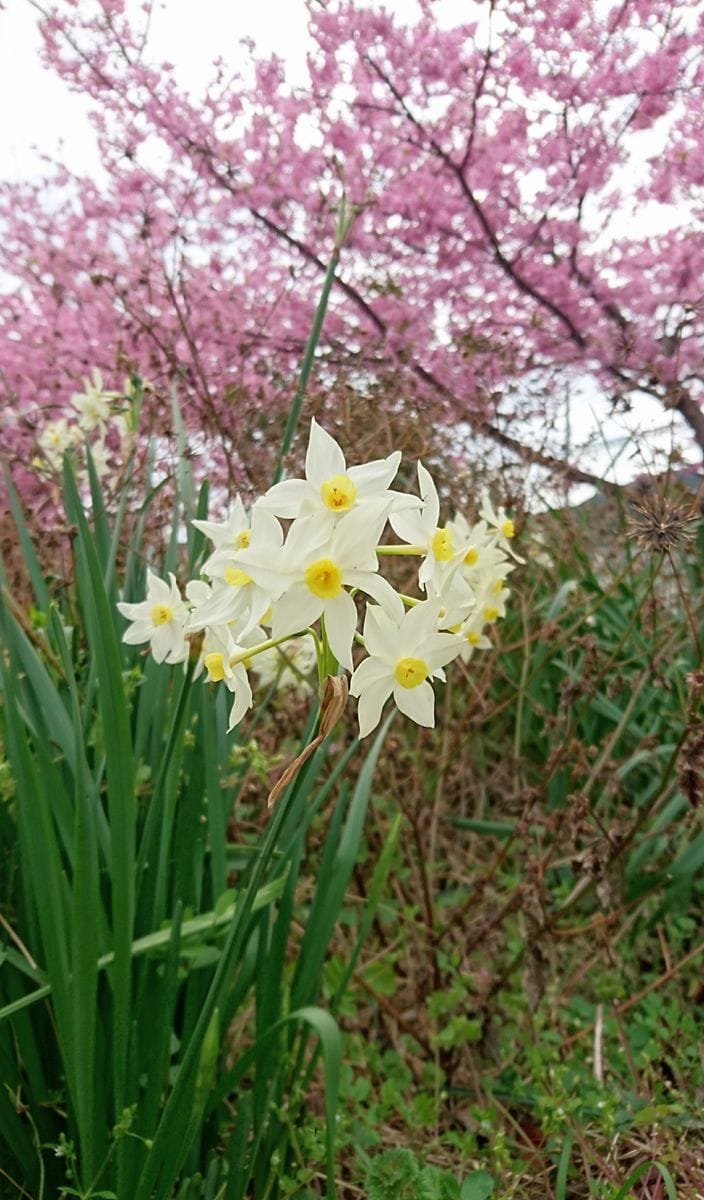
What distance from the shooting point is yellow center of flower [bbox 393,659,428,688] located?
799mm

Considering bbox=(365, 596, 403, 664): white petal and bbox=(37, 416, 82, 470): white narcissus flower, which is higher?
bbox=(37, 416, 82, 470): white narcissus flower

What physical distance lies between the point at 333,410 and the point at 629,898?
5.16 feet

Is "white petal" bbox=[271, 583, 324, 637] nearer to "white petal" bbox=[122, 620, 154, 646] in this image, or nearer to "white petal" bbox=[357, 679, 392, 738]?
"white petal" bbox=[357, 679, 392, 738]

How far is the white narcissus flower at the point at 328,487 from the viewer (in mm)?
750

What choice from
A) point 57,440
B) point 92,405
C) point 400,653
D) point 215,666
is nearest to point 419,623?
point 400,653

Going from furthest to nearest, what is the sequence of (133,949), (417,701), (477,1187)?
(477,1187)
(133,949)
(417,701)

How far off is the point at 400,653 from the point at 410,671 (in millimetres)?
20

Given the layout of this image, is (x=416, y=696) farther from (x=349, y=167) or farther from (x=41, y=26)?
(x=41, y=26)

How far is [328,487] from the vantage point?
753mm

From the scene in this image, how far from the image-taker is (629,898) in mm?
2027

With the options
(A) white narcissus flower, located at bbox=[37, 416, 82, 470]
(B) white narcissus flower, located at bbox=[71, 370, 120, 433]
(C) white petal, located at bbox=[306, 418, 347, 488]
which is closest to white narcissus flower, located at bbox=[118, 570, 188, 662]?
(C) white petal, located at bbox=[306, 418, 347, 488]

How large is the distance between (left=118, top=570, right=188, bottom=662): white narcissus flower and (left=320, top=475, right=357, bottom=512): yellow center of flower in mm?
430

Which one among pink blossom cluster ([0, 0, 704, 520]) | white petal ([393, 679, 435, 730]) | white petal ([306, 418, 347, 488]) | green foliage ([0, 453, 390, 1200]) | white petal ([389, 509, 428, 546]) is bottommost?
green foliage ([0, 453, 390, 1200])

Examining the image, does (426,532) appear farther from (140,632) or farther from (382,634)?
(140,632)
